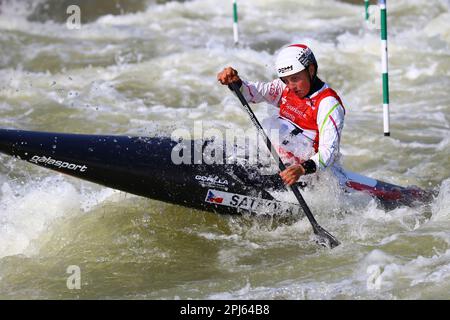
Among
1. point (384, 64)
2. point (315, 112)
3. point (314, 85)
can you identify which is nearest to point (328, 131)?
point (315, 112)

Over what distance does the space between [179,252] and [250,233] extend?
61 centimetres

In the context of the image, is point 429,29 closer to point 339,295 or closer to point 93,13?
point 93,13

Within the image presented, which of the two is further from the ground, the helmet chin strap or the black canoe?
the helmet chin strap

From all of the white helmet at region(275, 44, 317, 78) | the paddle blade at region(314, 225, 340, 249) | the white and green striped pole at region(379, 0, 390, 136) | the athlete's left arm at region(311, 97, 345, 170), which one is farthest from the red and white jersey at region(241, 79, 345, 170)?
the white and green striped pole at region(379, 0, 390, 136)

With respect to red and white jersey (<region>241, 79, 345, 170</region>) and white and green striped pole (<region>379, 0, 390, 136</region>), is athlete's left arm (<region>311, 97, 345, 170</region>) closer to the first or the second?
red and white jersey (<region>241, 79, 345, 170</region>)

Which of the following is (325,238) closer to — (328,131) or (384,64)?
(328,131)

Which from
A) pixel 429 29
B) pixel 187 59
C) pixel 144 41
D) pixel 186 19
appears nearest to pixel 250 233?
pixel 187 59

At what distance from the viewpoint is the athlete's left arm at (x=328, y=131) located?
5.38 meters

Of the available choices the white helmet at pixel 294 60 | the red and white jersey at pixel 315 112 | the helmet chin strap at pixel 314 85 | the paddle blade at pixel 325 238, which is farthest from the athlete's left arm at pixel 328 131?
the paddle blade at pixel 325 238

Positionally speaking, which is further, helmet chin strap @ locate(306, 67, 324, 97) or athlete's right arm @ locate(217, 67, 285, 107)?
athlete's right arm @ locate(217, 67, 285, 107)

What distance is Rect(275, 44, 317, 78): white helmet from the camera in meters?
5.43

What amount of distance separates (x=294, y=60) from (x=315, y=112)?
42 centimetres

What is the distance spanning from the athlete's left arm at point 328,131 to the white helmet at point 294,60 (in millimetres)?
294

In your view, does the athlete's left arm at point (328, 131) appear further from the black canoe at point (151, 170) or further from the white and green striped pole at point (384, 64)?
the white and green striped pole at point (384, 64)
